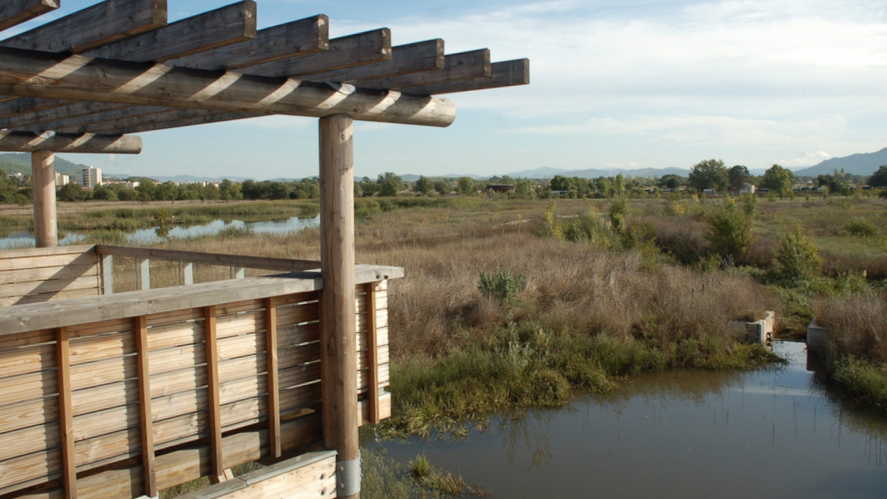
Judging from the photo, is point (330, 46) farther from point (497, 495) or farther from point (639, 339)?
point (639, 339)

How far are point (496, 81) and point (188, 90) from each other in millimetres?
1978

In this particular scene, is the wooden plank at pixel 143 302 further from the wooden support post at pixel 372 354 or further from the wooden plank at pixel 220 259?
the wooden plank at pixel 220 259

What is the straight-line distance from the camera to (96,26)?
9.01 feet

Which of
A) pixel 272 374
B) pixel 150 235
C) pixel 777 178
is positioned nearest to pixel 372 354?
pixel 272 374

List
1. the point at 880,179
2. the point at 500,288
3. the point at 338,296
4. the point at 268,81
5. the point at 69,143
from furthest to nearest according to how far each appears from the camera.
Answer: the point at 880,179
the point at 500,288
the point at 69,143
the point at 338,296
the point at 268,81

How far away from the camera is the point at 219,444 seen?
3.55 m

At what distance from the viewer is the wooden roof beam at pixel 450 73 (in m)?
3.97

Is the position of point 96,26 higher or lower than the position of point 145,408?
higher

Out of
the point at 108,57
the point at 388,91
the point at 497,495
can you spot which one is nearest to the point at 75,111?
the point at 108,57

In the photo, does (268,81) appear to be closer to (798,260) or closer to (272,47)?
(272,47)

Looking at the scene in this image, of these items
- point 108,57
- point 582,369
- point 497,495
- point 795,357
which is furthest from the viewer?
point 795,357

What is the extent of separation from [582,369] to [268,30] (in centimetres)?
692

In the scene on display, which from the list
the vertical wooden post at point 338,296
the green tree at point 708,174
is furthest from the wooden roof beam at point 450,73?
the green tree at point 708,174

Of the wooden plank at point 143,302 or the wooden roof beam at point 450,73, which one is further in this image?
the wooden roof beam at point 450,73
